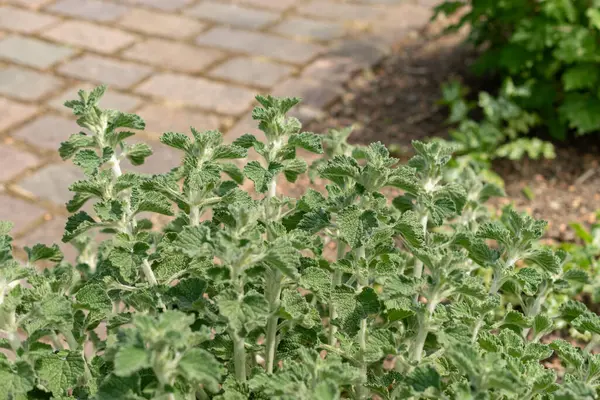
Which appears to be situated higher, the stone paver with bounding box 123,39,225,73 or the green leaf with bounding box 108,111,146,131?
the stone paver with bounding box 123,39,225,73

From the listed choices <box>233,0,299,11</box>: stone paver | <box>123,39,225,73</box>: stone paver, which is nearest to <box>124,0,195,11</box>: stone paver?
<box>233,0,299,11</box>: stone paver

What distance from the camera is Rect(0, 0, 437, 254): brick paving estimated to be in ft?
12.4

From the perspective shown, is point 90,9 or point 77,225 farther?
point 90,9

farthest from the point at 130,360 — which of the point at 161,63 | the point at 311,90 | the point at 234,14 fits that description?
the point at 234,14

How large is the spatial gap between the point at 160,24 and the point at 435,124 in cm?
209

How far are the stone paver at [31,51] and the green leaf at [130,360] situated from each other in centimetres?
359

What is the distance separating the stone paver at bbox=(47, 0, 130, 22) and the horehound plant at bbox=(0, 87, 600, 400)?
3.51 m

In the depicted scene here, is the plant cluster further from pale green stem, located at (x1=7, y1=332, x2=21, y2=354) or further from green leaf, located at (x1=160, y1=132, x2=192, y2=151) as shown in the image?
pale green stem, located at (x1=7, y1=332, x2=21, y2=354)

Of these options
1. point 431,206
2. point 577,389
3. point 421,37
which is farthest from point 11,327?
point 421,37

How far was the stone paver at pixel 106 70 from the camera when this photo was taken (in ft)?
14.7

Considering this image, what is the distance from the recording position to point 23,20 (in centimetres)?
507

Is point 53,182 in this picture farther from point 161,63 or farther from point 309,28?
point 309,28

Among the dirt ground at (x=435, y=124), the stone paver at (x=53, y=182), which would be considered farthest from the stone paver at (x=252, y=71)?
the stone paver at (x=53, y=182)

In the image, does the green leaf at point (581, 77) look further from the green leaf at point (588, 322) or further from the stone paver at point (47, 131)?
the stone paver at point (47, 131)
